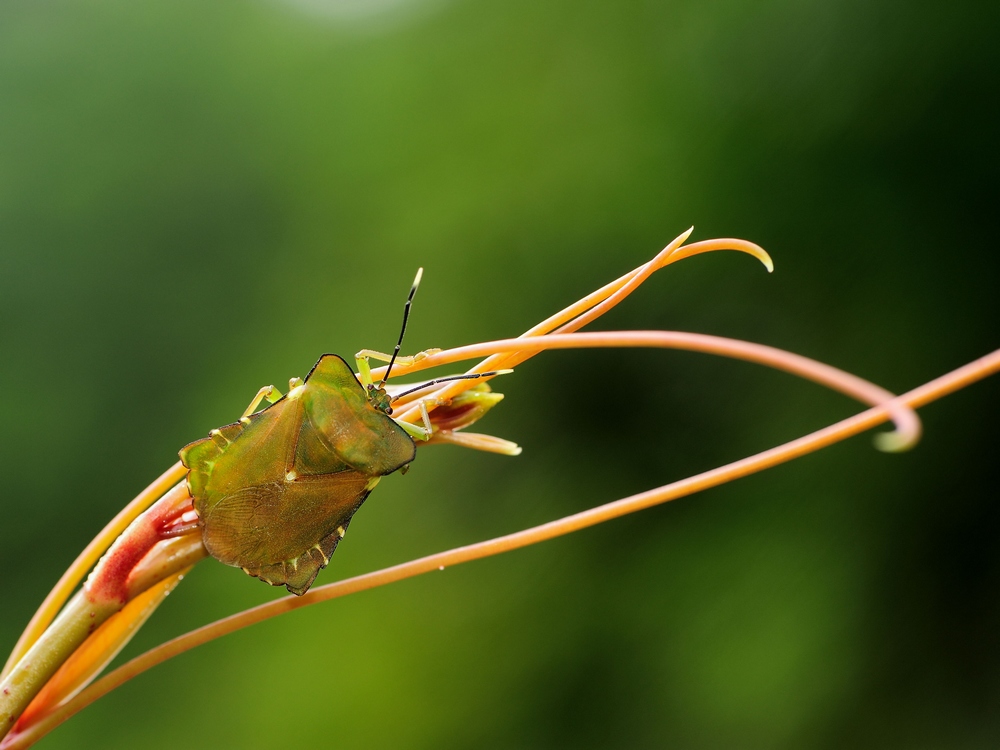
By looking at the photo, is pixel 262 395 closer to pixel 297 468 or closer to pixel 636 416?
pixel 297 468

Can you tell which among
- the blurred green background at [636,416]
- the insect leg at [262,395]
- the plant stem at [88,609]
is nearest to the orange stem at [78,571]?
the plant stem at [88,609]

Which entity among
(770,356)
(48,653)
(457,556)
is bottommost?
(48,653)

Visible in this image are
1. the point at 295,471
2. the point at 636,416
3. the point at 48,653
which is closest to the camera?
the point at 48,653

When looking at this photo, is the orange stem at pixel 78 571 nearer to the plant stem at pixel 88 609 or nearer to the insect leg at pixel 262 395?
the plant stem at pixel 88 609

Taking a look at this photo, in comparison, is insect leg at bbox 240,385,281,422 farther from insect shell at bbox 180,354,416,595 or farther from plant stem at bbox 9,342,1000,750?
plant stem at bbox 9,342,1000,750

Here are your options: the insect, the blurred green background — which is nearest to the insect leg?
the insect

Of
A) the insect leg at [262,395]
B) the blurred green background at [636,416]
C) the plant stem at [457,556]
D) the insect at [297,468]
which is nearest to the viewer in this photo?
the plant stem at [457,556]

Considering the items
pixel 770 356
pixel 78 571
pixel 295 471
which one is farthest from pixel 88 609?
pixel 770 356
